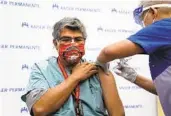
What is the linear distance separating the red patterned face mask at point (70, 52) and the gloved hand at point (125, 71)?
0.29 metres

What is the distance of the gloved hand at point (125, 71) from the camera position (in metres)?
1.79

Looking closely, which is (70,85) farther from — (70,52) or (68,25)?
(68,25)

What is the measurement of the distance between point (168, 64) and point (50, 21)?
1.25 meters

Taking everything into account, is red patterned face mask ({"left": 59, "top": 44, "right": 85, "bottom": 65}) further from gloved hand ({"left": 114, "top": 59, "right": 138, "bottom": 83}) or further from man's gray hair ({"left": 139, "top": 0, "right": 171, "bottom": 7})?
man's gray hair ({"left": 139, "top": 0, "right": 171, "bottom": 7})

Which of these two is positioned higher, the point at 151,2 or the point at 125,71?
the point at 151,2

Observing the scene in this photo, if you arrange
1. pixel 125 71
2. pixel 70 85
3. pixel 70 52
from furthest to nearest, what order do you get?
pixel 125 71
pixel 70 52
pixel 70 85

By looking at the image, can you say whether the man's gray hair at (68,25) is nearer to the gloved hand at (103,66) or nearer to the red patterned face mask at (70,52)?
the red patterned face mask at (70,52)

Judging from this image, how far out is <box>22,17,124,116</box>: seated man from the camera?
148 centimetres

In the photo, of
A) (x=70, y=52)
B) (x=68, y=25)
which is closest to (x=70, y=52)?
(x=70, y=52)

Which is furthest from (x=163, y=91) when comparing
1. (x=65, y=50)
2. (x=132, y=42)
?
(x=65, y=50)

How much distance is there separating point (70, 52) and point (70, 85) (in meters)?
0.19

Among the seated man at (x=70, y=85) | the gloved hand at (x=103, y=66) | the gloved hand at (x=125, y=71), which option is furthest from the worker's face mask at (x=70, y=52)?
the gloved hand at (x=125, y=71)

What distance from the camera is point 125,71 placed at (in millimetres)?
1806

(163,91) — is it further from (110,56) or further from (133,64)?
(133,64)
